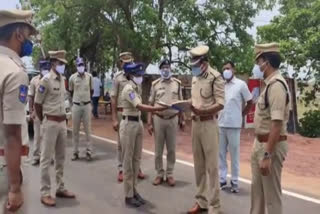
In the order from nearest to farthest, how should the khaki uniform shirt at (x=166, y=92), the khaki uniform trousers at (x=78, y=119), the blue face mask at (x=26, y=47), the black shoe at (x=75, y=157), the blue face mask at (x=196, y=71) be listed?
the blue face mask at (x=26, y=47), the blue face mask at (x=196, y=71), the khaki uniform shirt at (x=166, y=92), the khaki uniform trousers at (x=78, y=119), the black shoe at (x=75, y=157)

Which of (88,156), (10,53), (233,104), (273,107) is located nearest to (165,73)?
(233,104)

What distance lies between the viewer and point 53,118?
21.5 feet

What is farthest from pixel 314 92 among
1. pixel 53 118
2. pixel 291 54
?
pixel 53 118

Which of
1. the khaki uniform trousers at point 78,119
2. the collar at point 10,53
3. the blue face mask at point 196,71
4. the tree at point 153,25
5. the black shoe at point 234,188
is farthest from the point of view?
the tree at point 153,25

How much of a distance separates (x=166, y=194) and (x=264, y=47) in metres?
3.14

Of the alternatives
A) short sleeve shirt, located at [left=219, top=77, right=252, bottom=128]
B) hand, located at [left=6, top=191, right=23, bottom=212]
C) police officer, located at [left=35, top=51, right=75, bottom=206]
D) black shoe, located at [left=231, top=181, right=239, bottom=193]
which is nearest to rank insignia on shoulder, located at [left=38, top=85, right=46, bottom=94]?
police officer, located at [left=35, top=51, right=75, bottom=206]

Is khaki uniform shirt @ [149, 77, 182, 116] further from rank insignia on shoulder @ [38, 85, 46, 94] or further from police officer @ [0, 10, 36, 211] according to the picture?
police officer @ [0, 10, 36, 211]

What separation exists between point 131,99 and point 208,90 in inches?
40.4

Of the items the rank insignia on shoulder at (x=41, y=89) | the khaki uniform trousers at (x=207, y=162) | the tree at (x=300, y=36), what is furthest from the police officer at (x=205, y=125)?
the tree at (x=300, y=36)

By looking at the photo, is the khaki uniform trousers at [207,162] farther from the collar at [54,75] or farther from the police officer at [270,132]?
the collar at [54,75]

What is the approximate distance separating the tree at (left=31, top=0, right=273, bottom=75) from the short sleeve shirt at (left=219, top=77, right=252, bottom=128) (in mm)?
7837

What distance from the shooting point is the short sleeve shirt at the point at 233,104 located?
7.26 metres

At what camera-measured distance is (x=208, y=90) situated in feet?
19.5

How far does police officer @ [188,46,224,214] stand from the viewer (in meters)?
5.86
